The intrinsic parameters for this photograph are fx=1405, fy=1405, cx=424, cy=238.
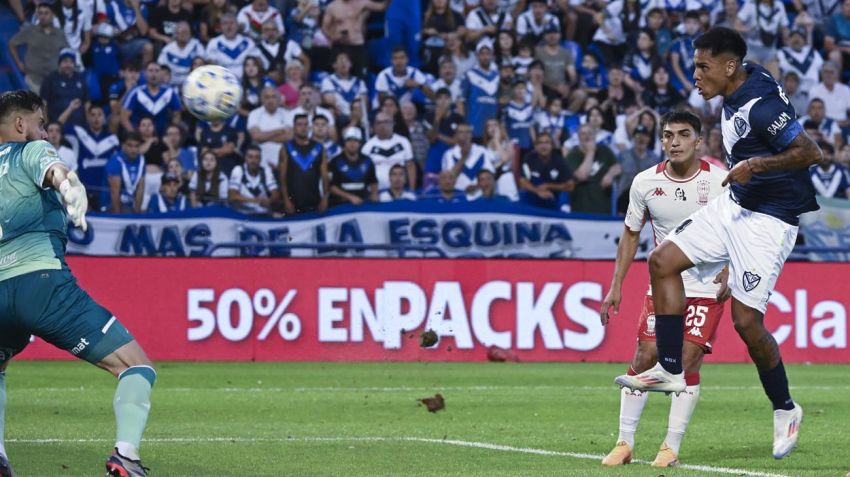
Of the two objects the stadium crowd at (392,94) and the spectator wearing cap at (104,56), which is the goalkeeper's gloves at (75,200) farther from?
the spectator wearing cap at (104,56)

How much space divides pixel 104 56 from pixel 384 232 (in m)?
5.81

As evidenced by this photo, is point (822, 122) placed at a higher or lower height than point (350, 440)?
higher

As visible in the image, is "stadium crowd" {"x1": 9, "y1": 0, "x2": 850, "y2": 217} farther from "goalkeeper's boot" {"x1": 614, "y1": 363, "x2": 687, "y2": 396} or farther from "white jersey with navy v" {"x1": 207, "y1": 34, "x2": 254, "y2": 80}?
"goalkeeper's boot" {"x1": 614, "y1": 363, "x2": 687, "y2": 396}

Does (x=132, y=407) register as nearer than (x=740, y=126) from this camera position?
Yes

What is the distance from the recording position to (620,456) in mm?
8766

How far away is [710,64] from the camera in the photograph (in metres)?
8.23

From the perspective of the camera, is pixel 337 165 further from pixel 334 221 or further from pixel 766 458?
pixel 766 458

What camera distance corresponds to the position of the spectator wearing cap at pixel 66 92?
2047 cm

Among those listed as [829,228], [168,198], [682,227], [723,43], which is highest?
[723,43]

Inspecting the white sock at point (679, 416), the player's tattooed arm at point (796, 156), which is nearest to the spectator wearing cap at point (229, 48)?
the white sock at point (679, 416)

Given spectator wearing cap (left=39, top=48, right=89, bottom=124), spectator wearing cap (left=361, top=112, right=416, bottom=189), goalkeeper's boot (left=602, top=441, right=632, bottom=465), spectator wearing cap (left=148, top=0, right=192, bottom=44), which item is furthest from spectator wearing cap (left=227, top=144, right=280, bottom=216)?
goalkeeper's boot (left=602, top=441, right=632, bottom=465)

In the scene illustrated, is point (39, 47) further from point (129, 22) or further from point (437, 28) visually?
point (437, 28)

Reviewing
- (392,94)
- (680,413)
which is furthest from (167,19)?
(680,413)

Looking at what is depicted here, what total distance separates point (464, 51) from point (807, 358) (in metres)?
7.41
